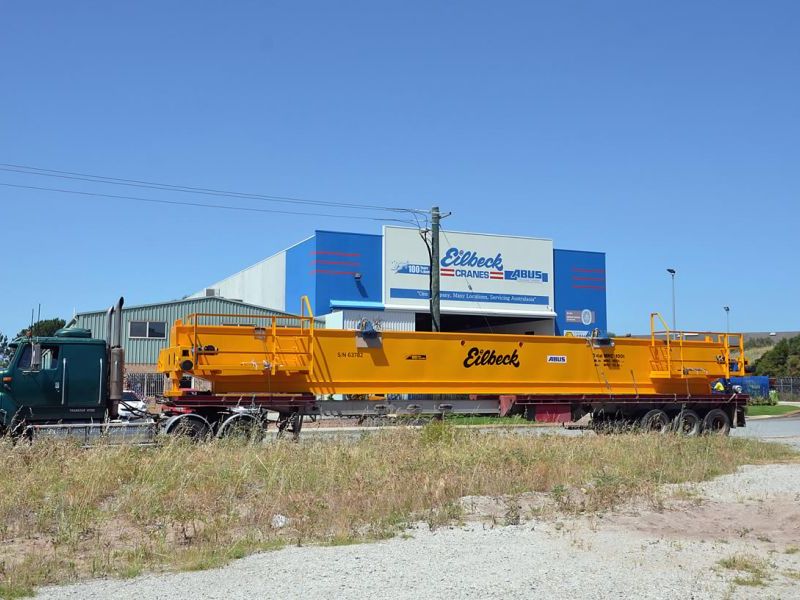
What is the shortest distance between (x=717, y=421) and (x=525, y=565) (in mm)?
18052

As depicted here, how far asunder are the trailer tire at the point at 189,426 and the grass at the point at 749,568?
11.8 metres

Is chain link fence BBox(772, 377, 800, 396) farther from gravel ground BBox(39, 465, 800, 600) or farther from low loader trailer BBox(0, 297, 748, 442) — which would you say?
gravel ground BBox(39, 465, 800, 600)

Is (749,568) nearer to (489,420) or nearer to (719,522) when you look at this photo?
(719,522)

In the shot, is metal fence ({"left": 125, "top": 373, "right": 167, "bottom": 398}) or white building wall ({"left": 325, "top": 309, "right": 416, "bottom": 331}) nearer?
metal fence ({"left": 125, "top": 373, "right": 167, "bottom": 398})

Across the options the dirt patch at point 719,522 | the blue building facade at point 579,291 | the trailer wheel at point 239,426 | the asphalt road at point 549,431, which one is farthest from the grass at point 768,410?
the dirt patch at point 719,522

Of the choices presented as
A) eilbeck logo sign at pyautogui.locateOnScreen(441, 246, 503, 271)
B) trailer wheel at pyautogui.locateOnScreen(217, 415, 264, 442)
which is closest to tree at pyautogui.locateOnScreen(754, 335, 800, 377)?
eilbeck logo sign at pyautogui.locateOnScreen(441, 246, 503, 271)

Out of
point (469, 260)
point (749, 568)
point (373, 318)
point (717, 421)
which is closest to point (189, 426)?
point (749, 568)

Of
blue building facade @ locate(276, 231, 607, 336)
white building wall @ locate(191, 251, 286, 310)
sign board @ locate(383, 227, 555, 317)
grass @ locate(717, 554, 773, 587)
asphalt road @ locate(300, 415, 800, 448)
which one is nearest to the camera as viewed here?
grass @ locate(717, 554, 773, 587)

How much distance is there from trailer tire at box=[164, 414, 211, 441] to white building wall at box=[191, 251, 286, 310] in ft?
84.9

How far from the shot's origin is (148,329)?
38.7 meters

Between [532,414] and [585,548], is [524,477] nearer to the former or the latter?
[585,548]

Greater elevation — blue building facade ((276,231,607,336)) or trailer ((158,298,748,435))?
blue building facade ((276,231,607,336))

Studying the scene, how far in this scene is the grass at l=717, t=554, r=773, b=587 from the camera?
709 cm

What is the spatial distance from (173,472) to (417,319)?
35112mm
